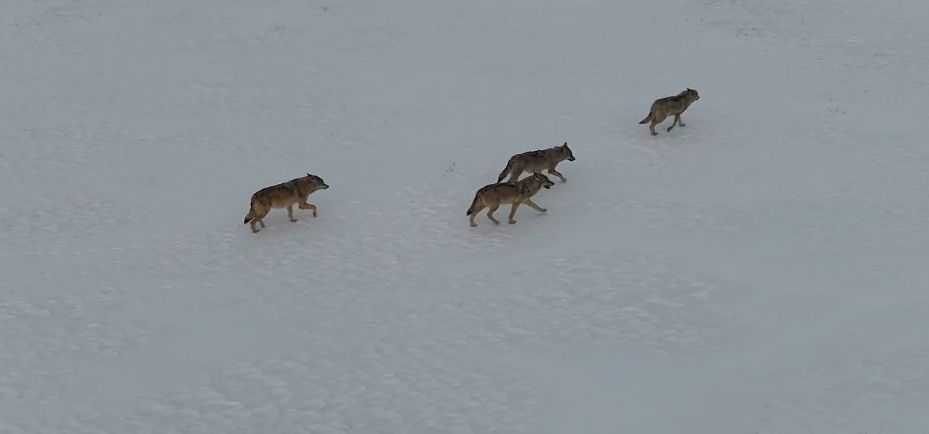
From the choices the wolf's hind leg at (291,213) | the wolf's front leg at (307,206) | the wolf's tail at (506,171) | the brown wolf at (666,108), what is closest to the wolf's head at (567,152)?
the wolf's tail at (506,171)

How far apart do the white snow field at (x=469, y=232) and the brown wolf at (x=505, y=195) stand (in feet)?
1.44

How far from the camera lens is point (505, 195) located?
57.3 feet

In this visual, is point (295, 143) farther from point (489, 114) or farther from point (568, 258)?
point (568, 258)

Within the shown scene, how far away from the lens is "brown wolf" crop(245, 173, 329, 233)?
1762cm

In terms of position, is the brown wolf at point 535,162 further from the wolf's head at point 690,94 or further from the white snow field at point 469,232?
the wolf's head at point 690,94

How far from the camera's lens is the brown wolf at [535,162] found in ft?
62.7

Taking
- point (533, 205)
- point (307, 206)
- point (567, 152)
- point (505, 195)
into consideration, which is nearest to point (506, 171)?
point (533, 205)

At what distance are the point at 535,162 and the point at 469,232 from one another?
2.69m

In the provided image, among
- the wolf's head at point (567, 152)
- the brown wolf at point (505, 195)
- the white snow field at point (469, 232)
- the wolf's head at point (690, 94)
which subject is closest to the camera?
the white snow field at point (469, 232)

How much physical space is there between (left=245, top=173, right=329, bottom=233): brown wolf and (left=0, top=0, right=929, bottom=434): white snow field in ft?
1.84

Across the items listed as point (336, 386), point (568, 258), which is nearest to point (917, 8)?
point (568, 258)

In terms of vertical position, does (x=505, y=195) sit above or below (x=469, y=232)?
above

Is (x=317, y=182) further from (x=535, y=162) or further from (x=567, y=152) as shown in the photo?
(x=567, y=152)

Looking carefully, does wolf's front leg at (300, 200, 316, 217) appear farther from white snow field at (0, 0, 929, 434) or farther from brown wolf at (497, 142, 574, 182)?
brown wolf at (497, 142, 574, 182)
